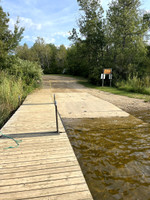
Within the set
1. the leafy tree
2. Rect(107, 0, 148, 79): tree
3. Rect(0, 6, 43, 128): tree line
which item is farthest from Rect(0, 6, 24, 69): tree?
the leafy tree

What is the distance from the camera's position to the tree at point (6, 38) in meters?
9.98

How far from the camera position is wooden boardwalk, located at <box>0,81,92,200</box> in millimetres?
2006

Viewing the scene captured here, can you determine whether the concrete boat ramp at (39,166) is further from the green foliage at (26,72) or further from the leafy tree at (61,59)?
the leafy tree at (61,59)

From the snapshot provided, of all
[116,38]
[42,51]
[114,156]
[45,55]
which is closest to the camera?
[114,156]

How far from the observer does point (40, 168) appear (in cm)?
251

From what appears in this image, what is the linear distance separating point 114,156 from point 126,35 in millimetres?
14772

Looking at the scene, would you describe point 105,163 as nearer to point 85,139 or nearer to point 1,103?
point 85,139

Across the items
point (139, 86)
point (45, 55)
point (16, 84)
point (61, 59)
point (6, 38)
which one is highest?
point (45, 55)

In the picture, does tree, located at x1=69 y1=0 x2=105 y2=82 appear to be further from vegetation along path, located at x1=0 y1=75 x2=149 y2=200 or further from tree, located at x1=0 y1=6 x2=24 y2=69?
vegetation along path, located at x1=0 y1=75 x2=149 y2=200

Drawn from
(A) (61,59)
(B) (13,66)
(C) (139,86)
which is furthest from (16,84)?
(A) (61,59)

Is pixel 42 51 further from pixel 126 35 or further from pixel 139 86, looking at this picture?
pixel 139 86

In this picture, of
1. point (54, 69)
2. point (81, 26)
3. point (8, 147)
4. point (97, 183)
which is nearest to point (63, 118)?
point (8, 147)

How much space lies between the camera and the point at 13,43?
34.4 feet

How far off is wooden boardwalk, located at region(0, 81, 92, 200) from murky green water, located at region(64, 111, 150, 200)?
30 centimetres
